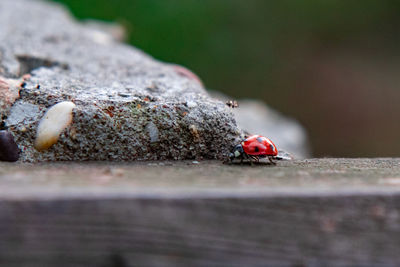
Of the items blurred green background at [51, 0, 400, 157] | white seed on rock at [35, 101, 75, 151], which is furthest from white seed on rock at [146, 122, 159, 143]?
blurred green background at [51, 0, 400, 157]

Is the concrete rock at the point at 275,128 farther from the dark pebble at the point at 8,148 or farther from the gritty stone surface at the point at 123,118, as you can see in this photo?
the dark pebble at the point at 8,148

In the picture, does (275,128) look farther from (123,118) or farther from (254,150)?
(123,118)

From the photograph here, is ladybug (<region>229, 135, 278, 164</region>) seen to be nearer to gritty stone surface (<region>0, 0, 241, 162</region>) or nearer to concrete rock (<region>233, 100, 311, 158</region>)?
gritty stone surface (<region>0, 0, 241, 162</region>)

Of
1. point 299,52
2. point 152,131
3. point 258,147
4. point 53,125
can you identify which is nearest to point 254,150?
point 258,147

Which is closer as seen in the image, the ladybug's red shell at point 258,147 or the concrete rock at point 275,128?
the ladybug's red shell at point 258,147

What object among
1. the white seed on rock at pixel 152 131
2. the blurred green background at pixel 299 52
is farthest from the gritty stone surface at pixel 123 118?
the blurred green background at pixel 299 52

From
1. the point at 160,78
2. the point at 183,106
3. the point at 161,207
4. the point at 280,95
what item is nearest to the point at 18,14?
the point at 160,78

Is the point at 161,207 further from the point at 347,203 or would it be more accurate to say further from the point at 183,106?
the point at 183,106

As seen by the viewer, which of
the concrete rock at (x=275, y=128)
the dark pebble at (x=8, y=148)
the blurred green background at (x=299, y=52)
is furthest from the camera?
the blurred green background at (x=299, y=52)

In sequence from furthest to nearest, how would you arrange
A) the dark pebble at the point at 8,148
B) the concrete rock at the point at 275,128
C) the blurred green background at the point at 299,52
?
1. the blurred green background at the point at 299,52
2. the concrete rock at the point at 275,128
3. the dark pebble at the point at 8,148
